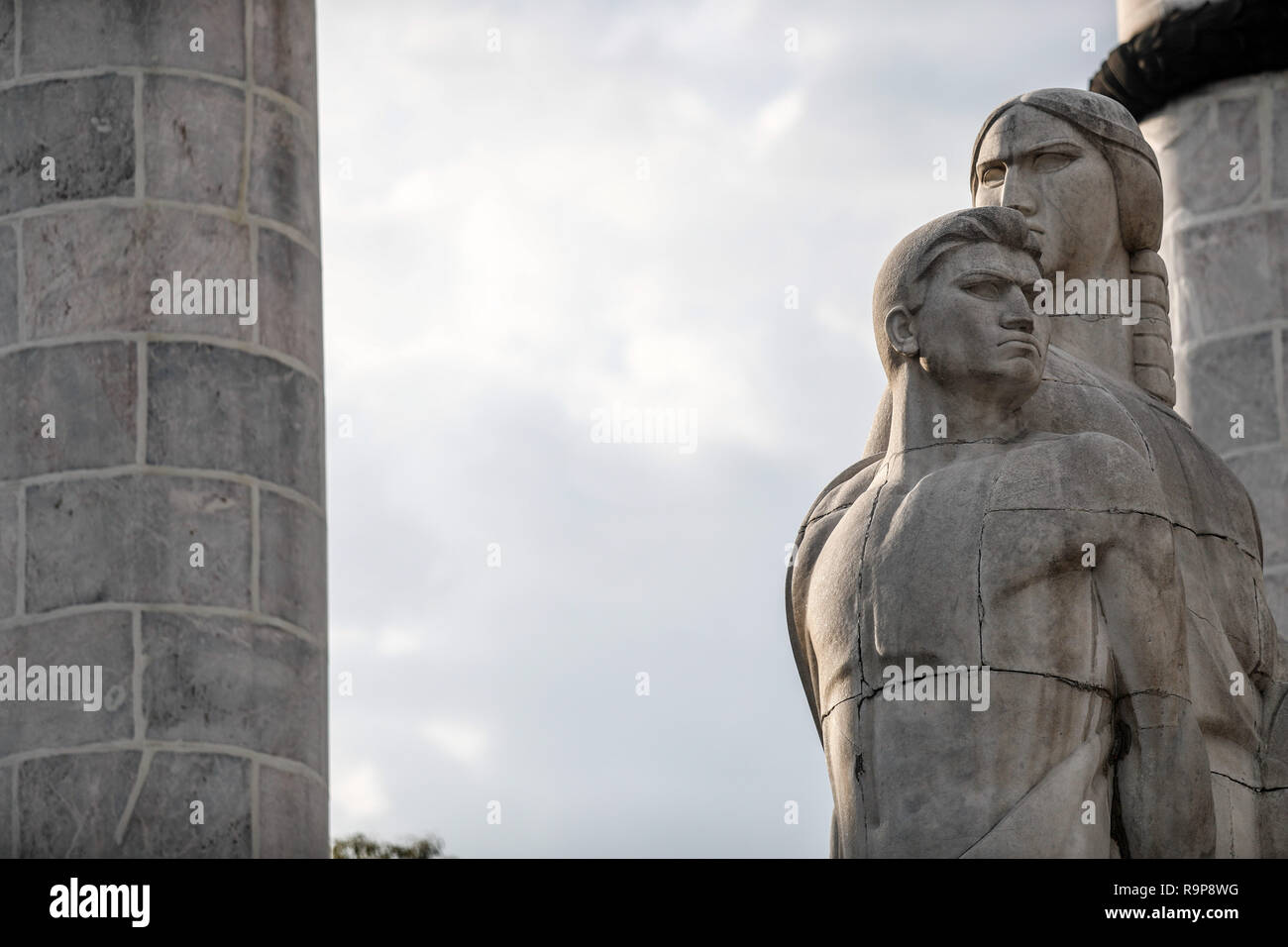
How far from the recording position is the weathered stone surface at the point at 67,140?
1170 cm

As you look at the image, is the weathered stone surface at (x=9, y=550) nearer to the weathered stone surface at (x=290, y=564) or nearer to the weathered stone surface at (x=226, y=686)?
the weathered stone surface at (x=226, y=686)

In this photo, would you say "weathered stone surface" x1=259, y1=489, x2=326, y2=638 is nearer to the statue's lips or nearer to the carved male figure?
the carved male figure

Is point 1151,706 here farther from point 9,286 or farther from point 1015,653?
point 9,286

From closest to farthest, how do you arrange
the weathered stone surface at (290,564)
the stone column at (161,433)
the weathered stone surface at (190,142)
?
the stone column at (161,433) → the weathered stone surface at (290,564) → the weathered stone surface at (190,142)

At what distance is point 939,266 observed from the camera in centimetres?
930

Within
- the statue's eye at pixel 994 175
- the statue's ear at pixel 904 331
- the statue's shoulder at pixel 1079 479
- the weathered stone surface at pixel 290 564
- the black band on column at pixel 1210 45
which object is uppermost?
the black band on column at pixel 1210 45

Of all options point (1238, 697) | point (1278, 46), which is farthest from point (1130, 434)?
point (1278, 46)

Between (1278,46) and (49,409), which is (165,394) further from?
(1278,46)

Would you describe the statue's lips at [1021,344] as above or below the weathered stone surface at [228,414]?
below

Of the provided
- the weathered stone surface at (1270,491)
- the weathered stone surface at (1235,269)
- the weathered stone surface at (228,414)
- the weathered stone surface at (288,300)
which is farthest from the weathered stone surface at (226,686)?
the weathered stone surface at (1235,269)

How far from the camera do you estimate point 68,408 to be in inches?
450

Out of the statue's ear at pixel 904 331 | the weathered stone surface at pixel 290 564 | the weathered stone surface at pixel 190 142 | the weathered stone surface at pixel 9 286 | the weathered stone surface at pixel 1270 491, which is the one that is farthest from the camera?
the weathered stone surface at pixel 1270 491

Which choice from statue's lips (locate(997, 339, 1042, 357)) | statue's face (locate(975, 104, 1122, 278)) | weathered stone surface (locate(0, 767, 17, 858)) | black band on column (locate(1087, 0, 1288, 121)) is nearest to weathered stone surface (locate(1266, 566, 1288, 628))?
black band on column (locate(1087, 0, 1288, 121))

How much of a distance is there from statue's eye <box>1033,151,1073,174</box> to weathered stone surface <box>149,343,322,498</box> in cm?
316
